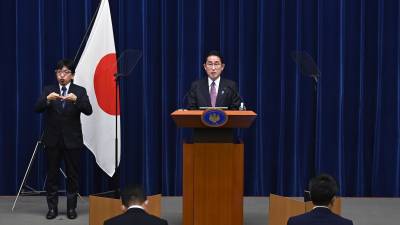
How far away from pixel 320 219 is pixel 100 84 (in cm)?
362

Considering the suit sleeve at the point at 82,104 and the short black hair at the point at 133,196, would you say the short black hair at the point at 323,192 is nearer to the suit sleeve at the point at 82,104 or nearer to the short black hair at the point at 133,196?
the short black hair at the point at 133,196

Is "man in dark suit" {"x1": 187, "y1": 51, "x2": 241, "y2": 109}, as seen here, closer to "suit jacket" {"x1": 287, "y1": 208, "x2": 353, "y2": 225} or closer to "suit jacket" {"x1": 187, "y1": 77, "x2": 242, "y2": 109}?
"suit jacket" {"x1": 187, "y1": 77, "x2": 242, "y2": 109}

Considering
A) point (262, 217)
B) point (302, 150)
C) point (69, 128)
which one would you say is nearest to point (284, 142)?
point (302, 150)

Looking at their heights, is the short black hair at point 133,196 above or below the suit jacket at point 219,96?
below

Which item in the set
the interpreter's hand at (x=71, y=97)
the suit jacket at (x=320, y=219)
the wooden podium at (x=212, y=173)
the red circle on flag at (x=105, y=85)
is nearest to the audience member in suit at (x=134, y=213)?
the suit jacket at (x=320, y=219)

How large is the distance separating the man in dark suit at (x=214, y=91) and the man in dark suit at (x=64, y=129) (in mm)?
932

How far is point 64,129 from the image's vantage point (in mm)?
5031

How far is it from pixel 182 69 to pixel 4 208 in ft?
7.44

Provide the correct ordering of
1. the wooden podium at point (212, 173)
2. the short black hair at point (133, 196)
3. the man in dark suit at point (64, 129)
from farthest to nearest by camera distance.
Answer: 1. the man in dark suit at point (64, 129)
2. the wooden podium at point (212, 173)
3. the short black hair at point (133, 196)

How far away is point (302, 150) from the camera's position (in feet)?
20.8

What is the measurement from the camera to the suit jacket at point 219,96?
485 cm

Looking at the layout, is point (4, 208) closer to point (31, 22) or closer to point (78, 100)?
point (78, 100)

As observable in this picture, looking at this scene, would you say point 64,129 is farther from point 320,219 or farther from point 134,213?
point 320,219

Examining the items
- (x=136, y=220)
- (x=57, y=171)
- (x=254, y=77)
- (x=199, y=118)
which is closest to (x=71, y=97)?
(x=57, y=171)
